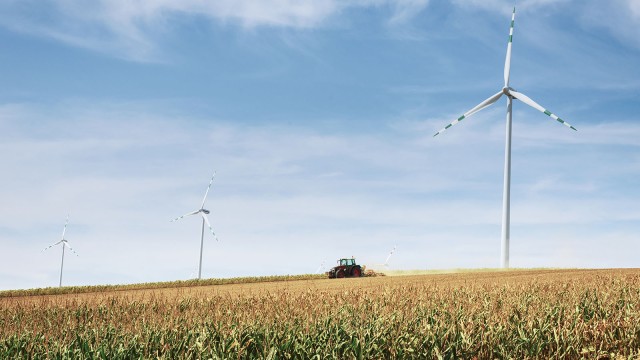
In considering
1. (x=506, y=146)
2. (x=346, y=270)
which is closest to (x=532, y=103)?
(x=506, y=146)

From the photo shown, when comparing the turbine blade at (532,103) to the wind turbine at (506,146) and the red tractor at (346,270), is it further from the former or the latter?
the red tractor at (346,270)

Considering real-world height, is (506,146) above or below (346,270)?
above

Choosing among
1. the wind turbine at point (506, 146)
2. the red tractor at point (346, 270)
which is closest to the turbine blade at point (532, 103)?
the wind turbine at point (506, 146)

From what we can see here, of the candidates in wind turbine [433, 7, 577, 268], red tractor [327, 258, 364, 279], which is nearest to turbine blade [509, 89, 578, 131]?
wind turbine [433, 7, 577, 268]

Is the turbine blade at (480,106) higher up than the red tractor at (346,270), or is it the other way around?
the turbine blade at (480,106)

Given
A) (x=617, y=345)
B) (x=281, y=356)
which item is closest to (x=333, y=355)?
(x=281, y=356)

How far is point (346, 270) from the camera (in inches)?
2409

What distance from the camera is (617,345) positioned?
41.6ft

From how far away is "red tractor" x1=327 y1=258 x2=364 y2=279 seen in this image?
6109 centimetres

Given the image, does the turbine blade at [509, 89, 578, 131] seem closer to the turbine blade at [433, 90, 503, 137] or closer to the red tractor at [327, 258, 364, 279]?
the turbine blade at [433, 90, 503, 137]

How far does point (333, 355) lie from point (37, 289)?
50.0 meters

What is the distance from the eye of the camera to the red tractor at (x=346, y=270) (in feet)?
200

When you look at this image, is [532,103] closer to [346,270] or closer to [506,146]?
[506,146]

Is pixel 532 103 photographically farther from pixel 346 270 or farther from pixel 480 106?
pixel 346 270
